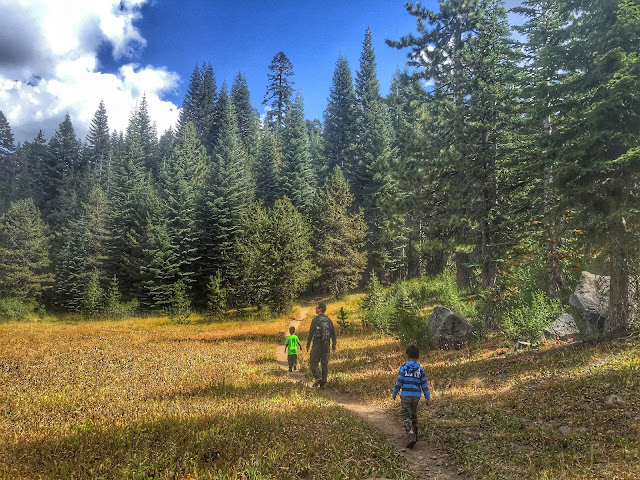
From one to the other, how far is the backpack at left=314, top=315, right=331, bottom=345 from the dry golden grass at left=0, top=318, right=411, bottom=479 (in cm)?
153

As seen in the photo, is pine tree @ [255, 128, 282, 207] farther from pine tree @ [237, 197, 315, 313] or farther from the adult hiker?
the adult hiker

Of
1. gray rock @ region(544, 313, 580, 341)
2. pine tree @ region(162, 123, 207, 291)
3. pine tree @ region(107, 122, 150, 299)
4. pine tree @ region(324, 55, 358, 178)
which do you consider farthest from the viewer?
pine tree @ region(324, 55, 358, 178)

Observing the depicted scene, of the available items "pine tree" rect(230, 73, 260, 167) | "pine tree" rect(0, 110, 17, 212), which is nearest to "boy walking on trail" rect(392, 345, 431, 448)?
"pine tree" rect(230, 73, 260, 167)

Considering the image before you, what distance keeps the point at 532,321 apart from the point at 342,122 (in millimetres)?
47572

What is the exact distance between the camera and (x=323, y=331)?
10969mm

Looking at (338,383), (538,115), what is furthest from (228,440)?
(538,115)

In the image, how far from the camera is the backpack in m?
10.9

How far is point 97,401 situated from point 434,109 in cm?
1905

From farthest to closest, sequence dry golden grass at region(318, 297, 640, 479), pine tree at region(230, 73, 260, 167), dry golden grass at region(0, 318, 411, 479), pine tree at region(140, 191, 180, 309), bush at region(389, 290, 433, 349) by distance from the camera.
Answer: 1. pine tree at region(230, 73, 260, 167)
2. pine tree at region(140, 191, 180, 309)
3. bush at region(389, 290, 433, 349)
4. dry golden grass at region(318, 297, 640, 479)
5. dry golden grass at region(0, 318, 411, 479)

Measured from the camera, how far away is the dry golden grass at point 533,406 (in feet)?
17.8

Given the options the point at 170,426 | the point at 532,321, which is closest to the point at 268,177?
the point at 532,321

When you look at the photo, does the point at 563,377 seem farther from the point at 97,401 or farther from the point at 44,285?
the point at 44,285

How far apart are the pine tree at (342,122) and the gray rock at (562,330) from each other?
39.7 meters

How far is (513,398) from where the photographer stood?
8.38 metres
